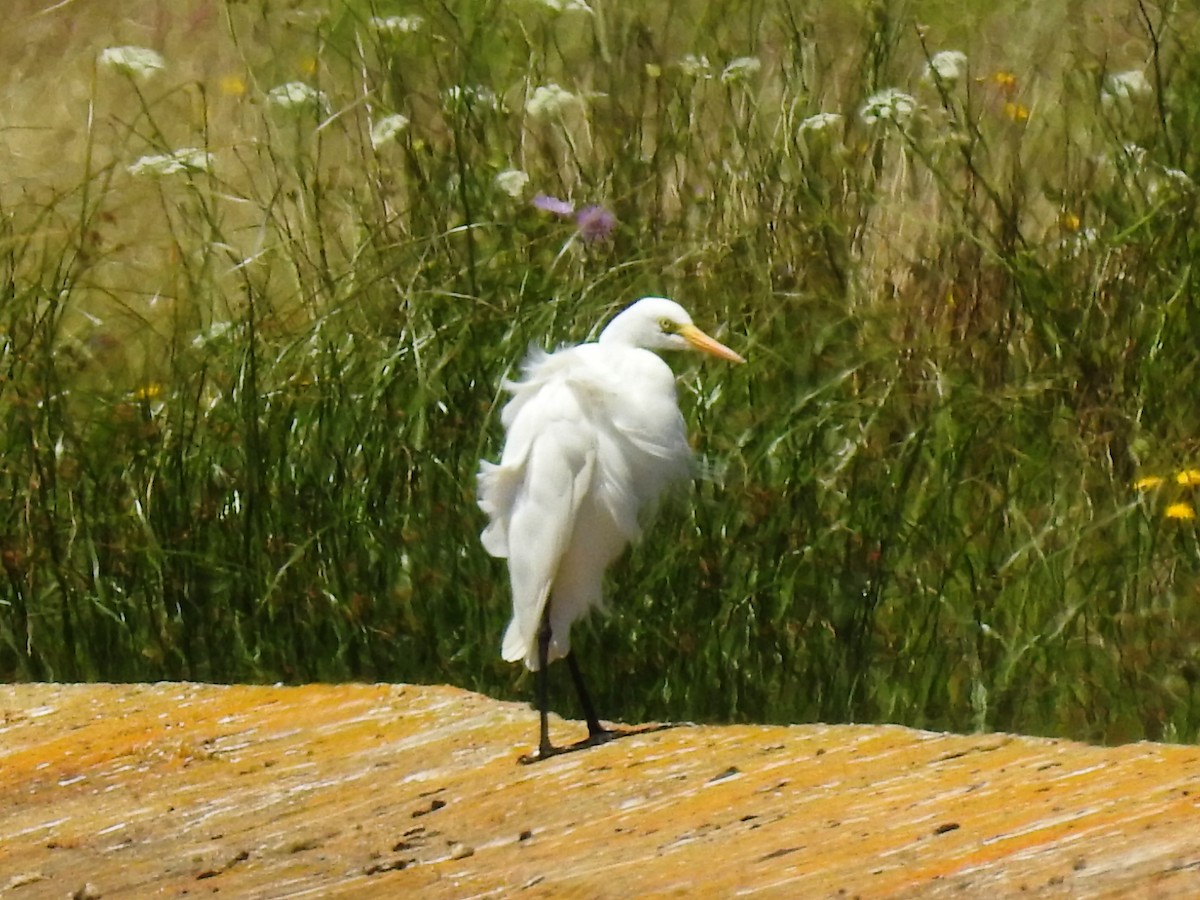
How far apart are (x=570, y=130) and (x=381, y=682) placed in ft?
4.54

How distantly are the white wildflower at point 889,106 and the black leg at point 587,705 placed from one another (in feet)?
4.00

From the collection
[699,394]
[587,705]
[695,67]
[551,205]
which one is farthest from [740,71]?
[587,705]

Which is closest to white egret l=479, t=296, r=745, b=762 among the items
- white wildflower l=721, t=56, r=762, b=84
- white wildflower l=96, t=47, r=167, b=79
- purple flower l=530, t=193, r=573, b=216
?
purple flower l=530, t=193, r=573, b=216

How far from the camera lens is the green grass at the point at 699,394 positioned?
2.82 metres

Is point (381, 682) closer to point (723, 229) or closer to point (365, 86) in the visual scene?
point (723, 229)

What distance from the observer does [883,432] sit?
3271 mm

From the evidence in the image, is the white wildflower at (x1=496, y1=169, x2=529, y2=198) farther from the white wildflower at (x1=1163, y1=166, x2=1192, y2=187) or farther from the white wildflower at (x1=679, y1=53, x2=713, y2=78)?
the white wildflower at (x1=1163, y1=166, x2=1192, y2=187)

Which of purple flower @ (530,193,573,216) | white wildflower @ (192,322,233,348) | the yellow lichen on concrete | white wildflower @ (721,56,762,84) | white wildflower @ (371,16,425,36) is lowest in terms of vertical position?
the yellow lichen on concrete

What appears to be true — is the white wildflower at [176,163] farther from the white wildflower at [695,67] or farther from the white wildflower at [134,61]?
the white wildflower at [695,67]

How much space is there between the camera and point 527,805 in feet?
7.32

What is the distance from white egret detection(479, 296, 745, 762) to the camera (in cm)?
260

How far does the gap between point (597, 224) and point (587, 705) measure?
1.13m

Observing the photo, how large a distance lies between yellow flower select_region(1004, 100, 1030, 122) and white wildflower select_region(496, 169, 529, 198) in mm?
Answer: 1168

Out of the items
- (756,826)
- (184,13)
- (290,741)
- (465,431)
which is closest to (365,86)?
(465,431)
